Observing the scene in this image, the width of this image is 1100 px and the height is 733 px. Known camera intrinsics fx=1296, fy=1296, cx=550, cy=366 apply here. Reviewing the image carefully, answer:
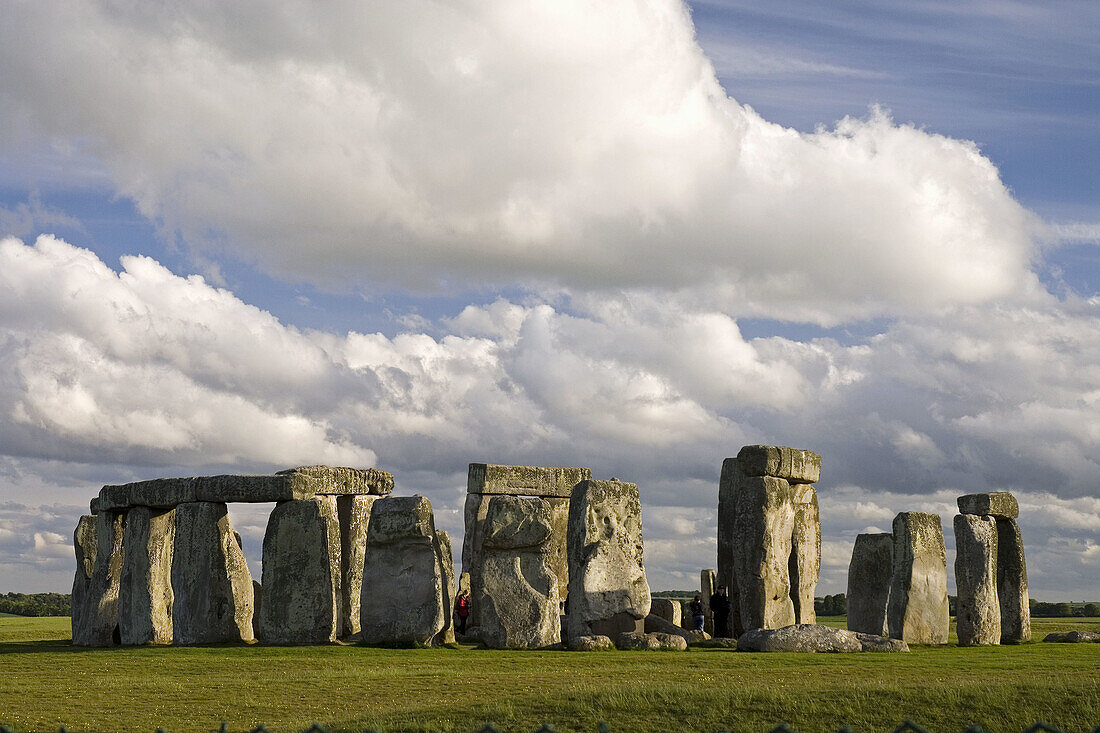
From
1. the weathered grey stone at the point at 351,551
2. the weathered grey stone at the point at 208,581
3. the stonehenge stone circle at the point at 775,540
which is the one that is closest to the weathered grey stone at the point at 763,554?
the stonehenge stone circle at the point at 775,540

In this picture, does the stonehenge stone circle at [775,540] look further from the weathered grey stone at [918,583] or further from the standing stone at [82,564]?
the standing stone at [82,564]

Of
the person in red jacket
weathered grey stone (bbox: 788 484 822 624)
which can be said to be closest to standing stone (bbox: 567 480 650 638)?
weathered grey stone (bbox: 788 484 822 624)

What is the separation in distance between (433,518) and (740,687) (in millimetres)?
9299

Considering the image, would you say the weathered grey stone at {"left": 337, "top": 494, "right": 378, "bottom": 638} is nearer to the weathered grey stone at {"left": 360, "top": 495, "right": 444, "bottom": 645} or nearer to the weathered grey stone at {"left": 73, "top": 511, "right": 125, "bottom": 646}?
the weathered grey stone at {"left": 360, "top": 495, "right": 444, "bottom": 645}

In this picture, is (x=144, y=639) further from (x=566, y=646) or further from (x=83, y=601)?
(x=566, y=646)

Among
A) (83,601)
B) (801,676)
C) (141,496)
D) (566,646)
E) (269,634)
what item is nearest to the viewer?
(801,676)

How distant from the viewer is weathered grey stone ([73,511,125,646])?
2500 centimetres

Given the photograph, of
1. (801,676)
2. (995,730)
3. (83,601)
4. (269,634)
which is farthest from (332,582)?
(995,730)

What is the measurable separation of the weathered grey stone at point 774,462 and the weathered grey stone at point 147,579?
10684 mm

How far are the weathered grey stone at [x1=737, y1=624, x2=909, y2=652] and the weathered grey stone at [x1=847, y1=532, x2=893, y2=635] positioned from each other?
161 inches

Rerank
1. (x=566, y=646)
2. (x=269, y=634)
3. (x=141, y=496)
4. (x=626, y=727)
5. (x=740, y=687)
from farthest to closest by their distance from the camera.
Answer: (x=141, y=496)
(x=269, y=634)
(x=566, y=646)
(x=740, y=687)
(x=626, y=727)

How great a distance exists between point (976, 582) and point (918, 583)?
1509 mm

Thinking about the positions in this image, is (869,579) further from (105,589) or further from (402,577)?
(105,589)

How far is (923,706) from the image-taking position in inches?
483
